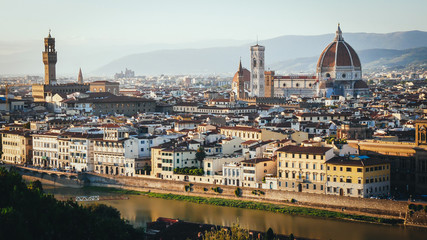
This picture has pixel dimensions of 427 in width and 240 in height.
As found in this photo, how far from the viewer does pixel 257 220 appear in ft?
113

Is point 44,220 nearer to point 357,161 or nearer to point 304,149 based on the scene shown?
point 357,161

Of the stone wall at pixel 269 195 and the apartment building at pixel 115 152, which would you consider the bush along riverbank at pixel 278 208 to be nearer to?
the stone wall at pixel 269 195

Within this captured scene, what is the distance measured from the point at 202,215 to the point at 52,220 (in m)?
11.4

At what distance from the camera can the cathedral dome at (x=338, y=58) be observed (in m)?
107

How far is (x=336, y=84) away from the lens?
341ft

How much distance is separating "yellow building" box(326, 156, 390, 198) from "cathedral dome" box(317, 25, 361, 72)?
235ft

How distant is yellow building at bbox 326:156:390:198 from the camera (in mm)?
34812

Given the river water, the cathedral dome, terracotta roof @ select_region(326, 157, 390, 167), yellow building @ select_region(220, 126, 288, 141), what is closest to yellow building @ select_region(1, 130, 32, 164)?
yellow building @ select_region(220, 126, 288, 141)

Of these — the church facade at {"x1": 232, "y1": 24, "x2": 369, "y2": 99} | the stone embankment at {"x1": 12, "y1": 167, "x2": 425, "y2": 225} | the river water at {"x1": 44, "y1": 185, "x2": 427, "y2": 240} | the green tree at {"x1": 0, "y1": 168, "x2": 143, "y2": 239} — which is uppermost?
the church facade at {"x1": 232, "y1": 24, "x2": 369, "y2": 99}

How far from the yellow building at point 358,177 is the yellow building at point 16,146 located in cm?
2352

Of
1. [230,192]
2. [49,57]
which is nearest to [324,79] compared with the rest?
[49,57]

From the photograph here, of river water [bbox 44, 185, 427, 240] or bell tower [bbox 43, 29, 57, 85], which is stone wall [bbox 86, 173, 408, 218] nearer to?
river water [bbox 44, 185, 427, 240]

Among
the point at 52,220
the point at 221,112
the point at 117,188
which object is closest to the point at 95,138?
the point at 117,188

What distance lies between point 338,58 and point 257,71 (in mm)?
11504
